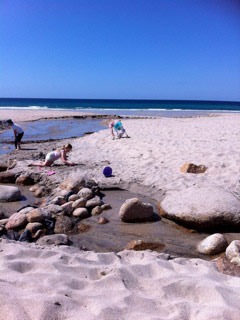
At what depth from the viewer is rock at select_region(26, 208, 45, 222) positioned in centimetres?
437

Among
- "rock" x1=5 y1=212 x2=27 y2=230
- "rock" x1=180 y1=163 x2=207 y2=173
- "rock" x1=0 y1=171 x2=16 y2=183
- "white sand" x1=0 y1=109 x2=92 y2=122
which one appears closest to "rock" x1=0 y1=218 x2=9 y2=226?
"rock" x1=5 y1=212 x2=27 y2=230

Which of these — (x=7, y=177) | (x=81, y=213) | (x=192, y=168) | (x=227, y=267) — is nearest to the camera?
(x=227, y=267)

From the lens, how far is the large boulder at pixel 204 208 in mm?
4242

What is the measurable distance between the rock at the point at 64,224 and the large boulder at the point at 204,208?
1440 millimetres

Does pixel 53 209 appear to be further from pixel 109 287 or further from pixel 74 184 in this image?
pixel 109 287

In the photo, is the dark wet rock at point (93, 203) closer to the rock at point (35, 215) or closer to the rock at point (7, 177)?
the rock at point (35, 215)

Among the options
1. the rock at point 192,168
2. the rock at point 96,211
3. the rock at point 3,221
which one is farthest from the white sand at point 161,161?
the rock at point 3,221

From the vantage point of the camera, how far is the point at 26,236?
155 inches

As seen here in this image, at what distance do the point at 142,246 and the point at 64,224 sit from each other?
1303mm

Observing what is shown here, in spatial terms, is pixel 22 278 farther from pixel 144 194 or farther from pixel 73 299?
pixel 144 194

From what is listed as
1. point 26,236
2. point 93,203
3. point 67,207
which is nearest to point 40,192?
point 67,207

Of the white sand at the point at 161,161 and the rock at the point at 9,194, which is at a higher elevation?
the white sand at the point at 161,161

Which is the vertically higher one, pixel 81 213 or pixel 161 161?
pixel 161 161

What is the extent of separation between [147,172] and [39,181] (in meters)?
2.43
